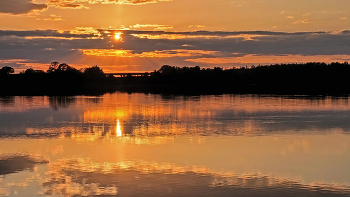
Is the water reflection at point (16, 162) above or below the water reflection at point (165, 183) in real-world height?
above

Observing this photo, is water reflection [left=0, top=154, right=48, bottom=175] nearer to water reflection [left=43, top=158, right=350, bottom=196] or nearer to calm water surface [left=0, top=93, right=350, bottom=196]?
calm water surface [left=0, top=93, right=350, bottom=196]

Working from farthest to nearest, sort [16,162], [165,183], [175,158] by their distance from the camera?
[175,158] < [16,162] < [165,183]

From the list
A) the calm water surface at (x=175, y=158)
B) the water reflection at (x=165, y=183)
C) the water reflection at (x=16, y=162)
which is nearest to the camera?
the water reflection at (x=165, y=183)

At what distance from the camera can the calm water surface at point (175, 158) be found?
48.0 feet

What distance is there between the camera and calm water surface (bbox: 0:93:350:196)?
14.6m

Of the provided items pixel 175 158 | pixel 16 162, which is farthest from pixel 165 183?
pixel 16 162

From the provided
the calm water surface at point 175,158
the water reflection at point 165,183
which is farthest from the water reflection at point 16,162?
the water reflection at point 165,183

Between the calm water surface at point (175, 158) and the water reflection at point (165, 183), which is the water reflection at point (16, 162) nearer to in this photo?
the calm water surface at point (175, 158)

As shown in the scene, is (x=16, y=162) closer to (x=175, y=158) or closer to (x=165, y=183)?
(x=175, y=158)

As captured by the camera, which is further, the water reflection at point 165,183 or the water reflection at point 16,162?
the water reflection at point 16,162

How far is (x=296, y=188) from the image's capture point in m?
14.6

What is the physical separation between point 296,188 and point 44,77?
19482cm

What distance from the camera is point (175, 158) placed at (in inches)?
762

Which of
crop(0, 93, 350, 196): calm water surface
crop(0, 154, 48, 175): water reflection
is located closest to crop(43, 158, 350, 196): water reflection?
crop(0, 93, 350, 196): calm water surface
